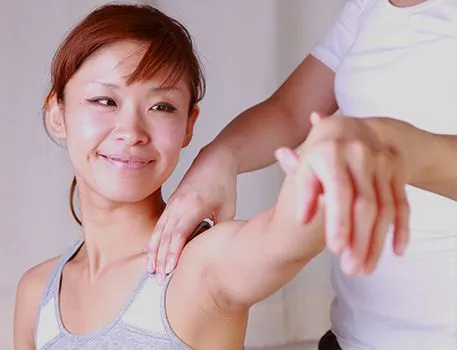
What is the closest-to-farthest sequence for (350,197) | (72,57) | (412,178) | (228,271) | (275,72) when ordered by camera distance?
1. (350,197)
2. (412,178)
3. (228,271)
4. (72,57)
5. (275,72)

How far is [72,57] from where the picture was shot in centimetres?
125

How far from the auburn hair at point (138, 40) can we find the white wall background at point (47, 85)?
0.89 meters

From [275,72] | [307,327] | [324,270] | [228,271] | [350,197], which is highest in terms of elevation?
[350,197]

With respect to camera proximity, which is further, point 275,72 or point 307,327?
point 307,327

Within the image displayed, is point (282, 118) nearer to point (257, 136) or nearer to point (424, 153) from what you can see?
point (257, 136)

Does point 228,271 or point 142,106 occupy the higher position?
point 142,106

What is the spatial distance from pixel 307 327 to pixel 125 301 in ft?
4.42

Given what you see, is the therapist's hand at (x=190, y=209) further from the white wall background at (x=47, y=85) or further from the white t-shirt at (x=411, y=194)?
the white wall background at (x=47, y=85)

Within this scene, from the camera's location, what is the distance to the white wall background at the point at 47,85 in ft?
7.06

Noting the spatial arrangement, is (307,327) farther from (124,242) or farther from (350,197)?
(350,197)

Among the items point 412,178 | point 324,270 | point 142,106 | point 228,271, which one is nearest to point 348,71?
point 142,106

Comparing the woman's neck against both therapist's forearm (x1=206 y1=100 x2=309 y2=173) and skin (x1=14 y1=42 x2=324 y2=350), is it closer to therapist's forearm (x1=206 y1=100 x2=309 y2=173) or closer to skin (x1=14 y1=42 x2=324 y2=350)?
skin (x1=14 y1=42 x2=324 y2=350)

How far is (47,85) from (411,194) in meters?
1.14

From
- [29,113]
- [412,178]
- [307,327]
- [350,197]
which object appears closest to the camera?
[350,197]
